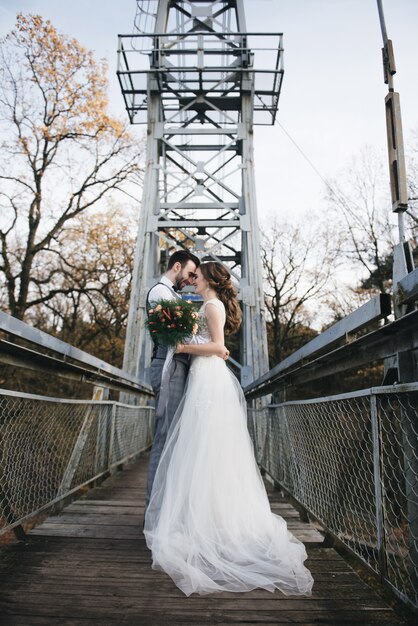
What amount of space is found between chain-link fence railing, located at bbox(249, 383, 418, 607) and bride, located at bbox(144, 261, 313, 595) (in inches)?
13.5

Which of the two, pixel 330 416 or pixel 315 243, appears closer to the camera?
pixel 330 416

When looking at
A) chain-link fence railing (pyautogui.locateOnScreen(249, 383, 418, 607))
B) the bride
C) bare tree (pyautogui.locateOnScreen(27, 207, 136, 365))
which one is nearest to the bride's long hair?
the bride

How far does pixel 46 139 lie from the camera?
15.8 m

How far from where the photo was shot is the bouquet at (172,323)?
10.3 ft

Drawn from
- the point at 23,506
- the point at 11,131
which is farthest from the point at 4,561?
the point at 11,131

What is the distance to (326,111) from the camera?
32.9 ft

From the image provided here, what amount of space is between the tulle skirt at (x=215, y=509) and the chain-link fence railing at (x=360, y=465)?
13.3 inches

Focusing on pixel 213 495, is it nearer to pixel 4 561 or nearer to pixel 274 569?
pixel 274 569

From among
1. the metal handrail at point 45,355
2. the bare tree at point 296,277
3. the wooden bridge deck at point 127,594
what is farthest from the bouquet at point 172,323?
the bare tree at point 296,277

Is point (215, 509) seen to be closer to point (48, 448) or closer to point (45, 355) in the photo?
point (45, 355)

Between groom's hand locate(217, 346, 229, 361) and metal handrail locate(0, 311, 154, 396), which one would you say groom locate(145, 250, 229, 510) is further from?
metal handrail locate(0, 311, 154, 396)

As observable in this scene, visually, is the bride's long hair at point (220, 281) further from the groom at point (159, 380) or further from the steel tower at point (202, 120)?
the steel tower at point (202, 120)

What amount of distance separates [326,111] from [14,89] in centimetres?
1036

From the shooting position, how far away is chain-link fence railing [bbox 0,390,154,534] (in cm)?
251
